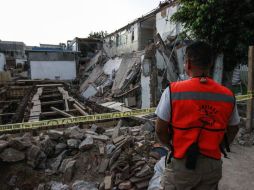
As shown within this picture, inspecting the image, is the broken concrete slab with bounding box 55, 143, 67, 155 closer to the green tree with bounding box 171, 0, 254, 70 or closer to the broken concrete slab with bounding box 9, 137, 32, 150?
the broken concrete slab with bounding box 9, 137, 32, 150

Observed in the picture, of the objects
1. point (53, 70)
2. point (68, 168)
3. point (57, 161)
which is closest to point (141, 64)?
point (57, 161)

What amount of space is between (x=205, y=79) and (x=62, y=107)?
34.1 feet

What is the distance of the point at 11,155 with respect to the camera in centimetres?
436

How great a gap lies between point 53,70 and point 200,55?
86.3 ft

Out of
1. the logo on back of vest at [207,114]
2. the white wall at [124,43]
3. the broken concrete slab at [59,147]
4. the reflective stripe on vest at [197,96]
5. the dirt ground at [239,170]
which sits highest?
the white wall at [124,43]

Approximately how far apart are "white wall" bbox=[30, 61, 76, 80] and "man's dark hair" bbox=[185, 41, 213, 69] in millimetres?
26072

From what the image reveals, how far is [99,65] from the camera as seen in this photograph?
25875mm

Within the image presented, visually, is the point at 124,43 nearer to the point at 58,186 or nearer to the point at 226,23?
the point at 226,23

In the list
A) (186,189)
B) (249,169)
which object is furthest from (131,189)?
(249,169)

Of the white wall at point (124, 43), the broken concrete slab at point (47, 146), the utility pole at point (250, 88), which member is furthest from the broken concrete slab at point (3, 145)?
the white wall at point (124, 43)

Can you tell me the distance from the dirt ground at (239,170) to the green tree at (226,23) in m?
4.03

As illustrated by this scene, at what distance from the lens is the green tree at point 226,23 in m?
7.83

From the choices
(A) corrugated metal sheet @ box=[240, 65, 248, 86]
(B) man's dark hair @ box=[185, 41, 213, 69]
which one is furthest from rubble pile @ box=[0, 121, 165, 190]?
(A) corrugated metal sheet @ box=[240, 65, 248, 86]

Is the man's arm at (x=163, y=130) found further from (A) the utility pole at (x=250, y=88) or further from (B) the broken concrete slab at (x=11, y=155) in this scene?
(A) the utility pole at (x=250, y=88)
